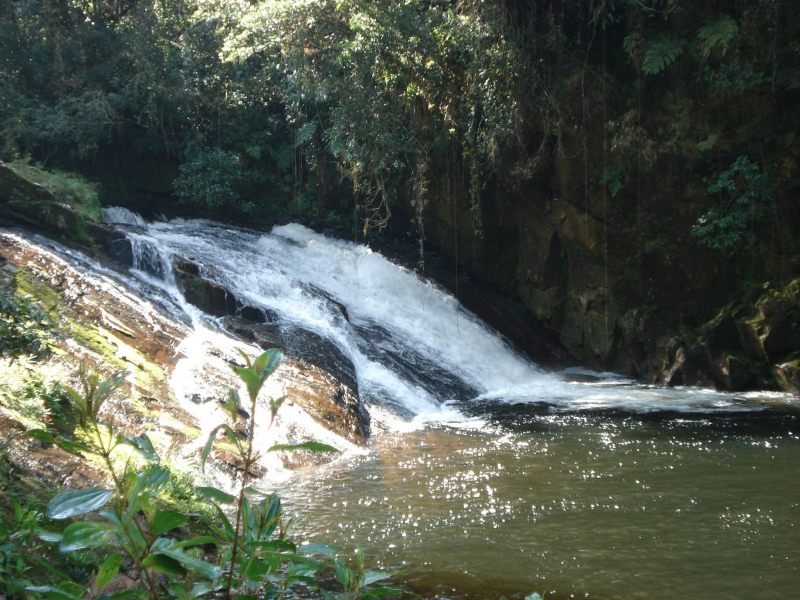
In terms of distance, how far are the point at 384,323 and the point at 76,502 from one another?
481 inches

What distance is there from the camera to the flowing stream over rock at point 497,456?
16.7 ft

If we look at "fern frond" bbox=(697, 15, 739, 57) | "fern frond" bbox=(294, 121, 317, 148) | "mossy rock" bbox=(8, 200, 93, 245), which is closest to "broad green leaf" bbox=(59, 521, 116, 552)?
"mossy rock" bbox=(8, 200, 93, 245)

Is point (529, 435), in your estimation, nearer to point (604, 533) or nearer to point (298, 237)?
point (604, 533)

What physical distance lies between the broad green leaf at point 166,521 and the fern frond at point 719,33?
12.2 metres

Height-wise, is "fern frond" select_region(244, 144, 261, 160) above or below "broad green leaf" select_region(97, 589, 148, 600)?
above

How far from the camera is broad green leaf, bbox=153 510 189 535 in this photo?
4.63 ft

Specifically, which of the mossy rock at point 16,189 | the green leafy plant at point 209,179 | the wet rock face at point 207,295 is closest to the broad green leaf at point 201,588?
the wet rock face at point 207,295

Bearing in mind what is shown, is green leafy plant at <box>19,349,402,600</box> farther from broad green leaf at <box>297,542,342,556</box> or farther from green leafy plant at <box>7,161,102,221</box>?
green leafy plant at <box>7,161,102,221</box>

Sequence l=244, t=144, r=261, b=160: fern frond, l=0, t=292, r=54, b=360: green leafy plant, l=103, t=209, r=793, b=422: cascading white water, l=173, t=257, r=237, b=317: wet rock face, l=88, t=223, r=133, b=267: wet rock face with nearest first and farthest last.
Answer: l=0, t=292, r=54, b=360: green leafy plant < l=103, t=209, r=793, b=422: cascading white water < l=173, t=257, r=237, b=317: wet rock face < l=88, t=223, r=133, b=267: wet rock face < l=244, t=144, r=261, b=160: fern frond

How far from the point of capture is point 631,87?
43.6ft

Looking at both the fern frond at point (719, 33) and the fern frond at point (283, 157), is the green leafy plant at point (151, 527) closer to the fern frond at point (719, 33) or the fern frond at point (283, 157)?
the fern frond at point (719, 33)

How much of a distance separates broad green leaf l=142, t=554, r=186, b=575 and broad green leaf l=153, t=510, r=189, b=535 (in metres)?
0.05

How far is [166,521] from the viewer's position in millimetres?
1433

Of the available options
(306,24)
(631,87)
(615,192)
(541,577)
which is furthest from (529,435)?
(306,24)
